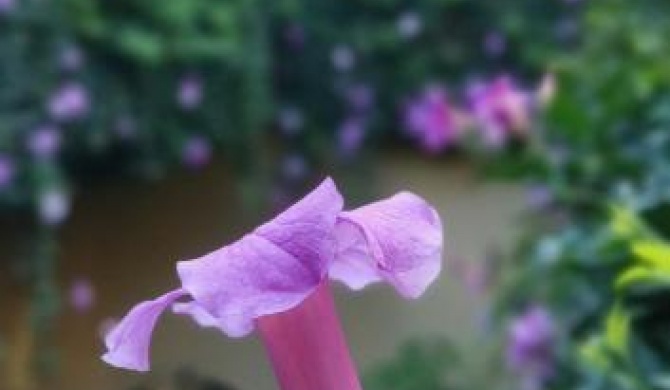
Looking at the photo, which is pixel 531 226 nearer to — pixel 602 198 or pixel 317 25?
pixel 602 198

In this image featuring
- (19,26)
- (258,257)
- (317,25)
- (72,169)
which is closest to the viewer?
(258,257)

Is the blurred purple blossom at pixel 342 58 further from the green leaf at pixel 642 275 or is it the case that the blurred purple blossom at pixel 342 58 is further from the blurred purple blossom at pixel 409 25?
the green leaf at pixel 642 275

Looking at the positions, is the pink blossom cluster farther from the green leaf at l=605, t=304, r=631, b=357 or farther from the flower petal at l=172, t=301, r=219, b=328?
the flower petal at l=172, t=301, r=219, b=328

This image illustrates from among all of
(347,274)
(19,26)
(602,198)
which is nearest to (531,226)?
(602,198)

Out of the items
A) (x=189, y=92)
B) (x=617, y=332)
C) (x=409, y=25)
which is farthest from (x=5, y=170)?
(x=617, y=332)

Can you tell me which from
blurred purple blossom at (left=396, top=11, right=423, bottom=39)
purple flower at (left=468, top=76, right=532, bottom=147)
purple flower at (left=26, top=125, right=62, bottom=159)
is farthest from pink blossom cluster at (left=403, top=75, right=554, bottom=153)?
blurred purple blossom at (left=396, top=11, right=423, bottom=39)

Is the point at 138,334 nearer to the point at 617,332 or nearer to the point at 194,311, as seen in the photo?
the point at 194,311
